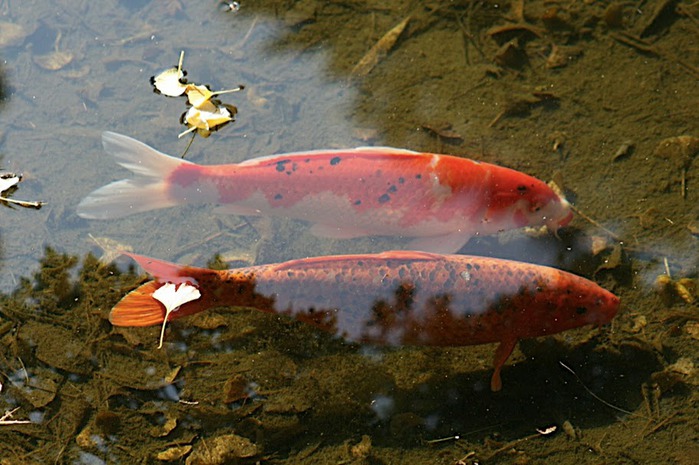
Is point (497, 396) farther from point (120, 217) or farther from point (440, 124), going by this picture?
point (120, 217)

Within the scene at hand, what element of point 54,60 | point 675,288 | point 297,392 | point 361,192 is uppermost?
point 54,60

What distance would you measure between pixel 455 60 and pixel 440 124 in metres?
0.75

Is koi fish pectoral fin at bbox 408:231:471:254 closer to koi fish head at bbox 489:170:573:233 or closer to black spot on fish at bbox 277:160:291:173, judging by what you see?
koi fish head at bbox 489:170:573:233

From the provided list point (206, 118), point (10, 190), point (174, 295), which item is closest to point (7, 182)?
point (10, 190)

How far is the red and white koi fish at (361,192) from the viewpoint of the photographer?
15.4 feet

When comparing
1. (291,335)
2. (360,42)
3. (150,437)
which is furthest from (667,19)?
(150,437)

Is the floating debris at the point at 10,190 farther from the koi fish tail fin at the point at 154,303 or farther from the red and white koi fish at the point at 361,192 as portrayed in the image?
the koi fish tail fin at the point at 154,303

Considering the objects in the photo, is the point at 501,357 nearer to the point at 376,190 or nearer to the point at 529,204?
the point at 529,204

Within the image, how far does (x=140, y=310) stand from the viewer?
4.02 meters

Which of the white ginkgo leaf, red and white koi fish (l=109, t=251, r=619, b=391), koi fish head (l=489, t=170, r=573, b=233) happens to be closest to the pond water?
koi fish head (l=489, t=170, r=573, b=233)

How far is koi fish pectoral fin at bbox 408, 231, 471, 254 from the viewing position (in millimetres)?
4676

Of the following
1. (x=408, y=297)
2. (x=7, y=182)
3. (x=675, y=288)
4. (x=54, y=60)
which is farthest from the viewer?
(x=54, y=60)

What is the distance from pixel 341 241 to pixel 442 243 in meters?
0.73

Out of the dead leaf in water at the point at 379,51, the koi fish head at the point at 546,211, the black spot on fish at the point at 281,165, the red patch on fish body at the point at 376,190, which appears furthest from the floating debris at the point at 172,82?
the koi fish head at the point at 546,211
